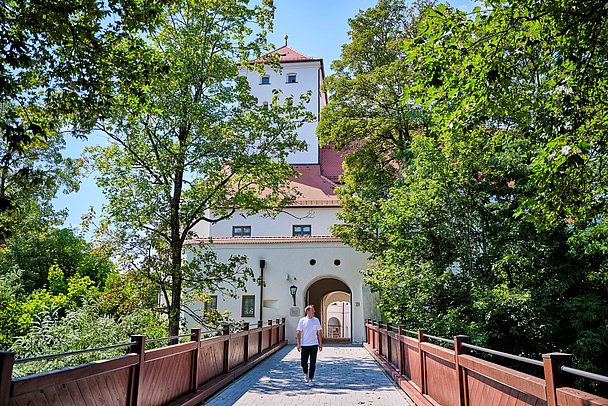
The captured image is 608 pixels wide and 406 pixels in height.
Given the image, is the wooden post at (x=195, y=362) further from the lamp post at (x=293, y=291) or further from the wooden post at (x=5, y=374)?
the lamp post at (x=293, y=291)

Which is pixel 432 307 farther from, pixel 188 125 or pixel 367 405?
pixel 188 125

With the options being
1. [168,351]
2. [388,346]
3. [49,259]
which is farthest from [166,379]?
[49,259]

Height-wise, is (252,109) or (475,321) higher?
(252,109)

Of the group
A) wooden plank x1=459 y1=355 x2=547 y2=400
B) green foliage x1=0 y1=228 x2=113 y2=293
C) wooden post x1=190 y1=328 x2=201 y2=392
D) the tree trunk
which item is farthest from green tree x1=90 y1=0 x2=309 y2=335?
green foliage x1=0 y1=228 x2=113 y2=293

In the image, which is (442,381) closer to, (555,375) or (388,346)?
(555,375)

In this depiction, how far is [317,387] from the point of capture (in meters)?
10.1

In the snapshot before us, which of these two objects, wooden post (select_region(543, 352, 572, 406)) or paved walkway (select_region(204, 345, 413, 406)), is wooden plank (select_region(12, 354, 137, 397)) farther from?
wooden post (select_region(543, 352, 572, 406))

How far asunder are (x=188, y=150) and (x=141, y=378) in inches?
369

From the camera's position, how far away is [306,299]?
81.1 ft

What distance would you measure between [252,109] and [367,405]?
34.9 ft

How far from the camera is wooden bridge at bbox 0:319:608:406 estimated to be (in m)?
3.54

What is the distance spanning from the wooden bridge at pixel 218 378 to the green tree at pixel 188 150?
14.2 feet

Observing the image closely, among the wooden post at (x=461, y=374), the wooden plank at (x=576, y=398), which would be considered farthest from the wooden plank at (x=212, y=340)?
the wooden plank at (x=576, y=398)

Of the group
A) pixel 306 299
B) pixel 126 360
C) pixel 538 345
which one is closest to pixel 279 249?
pixel 306 299
